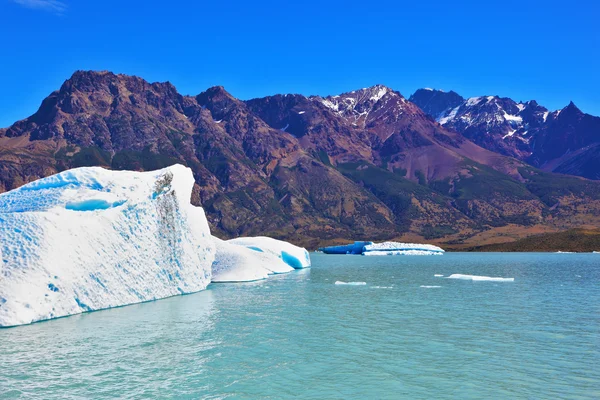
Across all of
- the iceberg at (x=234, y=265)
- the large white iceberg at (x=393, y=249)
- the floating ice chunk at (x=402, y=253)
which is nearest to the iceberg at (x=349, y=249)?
the large white iceberg at (x=393, y=249)

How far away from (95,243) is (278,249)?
1727 inches

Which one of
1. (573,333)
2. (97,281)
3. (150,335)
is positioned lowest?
(573,333)

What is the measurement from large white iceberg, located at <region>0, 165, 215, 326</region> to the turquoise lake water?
134 cm

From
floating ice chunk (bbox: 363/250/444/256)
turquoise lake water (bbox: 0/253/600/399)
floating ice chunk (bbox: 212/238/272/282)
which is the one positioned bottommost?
floating ice chunk (bbox: 363/250/444/256)

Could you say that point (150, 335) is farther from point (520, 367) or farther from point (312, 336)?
point (520, 367)

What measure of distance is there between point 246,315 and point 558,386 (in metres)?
19.6

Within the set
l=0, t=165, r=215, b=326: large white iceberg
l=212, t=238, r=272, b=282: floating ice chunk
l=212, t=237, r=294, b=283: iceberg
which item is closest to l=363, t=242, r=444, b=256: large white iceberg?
l=212, t=237, r=294, b=283: iceberg

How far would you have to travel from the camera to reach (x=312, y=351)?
2183 centimetres

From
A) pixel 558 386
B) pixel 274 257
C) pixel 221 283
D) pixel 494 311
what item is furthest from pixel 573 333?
pixel 274 257

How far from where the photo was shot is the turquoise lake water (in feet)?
53.9

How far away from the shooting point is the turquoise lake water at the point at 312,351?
1642 cm

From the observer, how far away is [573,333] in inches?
996

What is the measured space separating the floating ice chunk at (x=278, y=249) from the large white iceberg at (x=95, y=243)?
23281 mm

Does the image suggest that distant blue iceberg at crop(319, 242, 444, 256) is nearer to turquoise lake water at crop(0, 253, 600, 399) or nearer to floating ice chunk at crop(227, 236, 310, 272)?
→ floating ice chunk at crop(227, 236, 310, 272)
